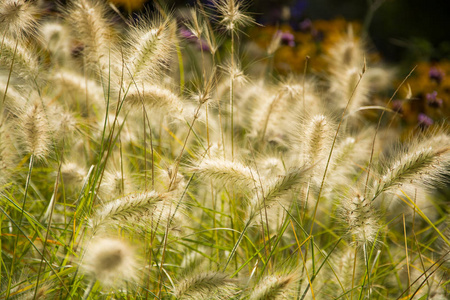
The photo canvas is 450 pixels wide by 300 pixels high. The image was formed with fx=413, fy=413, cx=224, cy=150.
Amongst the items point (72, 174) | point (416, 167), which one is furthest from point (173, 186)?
point (416, 167)

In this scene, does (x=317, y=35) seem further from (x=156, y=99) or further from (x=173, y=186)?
(x=173, y=186)

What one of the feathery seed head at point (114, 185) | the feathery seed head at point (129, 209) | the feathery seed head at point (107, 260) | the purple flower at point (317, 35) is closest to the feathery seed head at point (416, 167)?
the feathery seed head at point (129, 209)

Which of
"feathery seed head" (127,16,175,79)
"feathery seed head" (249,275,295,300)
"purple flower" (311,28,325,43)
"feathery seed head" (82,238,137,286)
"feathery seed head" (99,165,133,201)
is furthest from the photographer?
"purple flower" (311,28,325,43)

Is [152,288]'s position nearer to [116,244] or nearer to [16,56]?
[116,244]

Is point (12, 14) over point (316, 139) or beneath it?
over

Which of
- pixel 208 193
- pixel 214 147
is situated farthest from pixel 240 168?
pixel 208 193

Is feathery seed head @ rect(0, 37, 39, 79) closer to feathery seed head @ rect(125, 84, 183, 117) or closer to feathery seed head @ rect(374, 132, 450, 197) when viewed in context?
feathery seed head @ rect(125, 84, 183, 117)

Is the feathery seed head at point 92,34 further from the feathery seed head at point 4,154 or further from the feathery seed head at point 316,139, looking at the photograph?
the feathery seed head at point 316,139

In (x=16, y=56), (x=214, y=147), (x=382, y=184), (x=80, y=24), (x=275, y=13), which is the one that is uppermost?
(x=275, y=13)

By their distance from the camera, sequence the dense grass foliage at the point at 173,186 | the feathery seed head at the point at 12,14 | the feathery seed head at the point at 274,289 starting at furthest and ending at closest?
1. the feathery seed head at the point at 12,14
2. the dense grass foliage at the point at 173,186
3. the feathery seed head at the point at 274,289

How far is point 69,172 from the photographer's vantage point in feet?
5.90

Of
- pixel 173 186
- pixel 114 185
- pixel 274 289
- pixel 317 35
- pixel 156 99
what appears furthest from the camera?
pixel 317 35

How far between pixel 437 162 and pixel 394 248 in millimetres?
1179

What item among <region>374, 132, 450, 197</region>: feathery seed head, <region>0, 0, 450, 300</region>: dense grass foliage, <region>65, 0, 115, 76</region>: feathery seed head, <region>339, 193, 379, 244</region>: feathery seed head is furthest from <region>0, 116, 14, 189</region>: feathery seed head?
<region>374, 132, 450, 197</region>: feathery seed head
